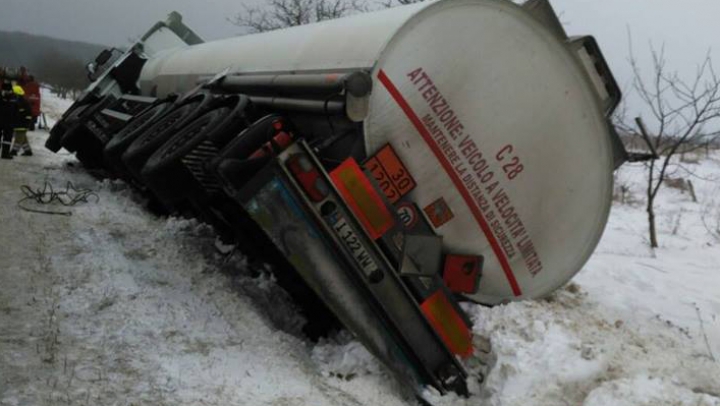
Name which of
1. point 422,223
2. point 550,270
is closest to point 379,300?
point 422,223

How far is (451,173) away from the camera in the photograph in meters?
3.29

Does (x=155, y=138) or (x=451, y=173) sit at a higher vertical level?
(x=155, y=138)

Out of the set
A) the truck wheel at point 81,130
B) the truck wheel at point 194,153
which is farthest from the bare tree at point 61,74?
the truck wheel at point 194,153

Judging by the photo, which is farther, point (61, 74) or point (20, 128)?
point (61, 74)

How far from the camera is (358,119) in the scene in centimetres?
304

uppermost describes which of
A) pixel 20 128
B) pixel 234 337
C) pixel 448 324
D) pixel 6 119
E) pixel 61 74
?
pixel 6 119

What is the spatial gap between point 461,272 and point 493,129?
31.7 inches

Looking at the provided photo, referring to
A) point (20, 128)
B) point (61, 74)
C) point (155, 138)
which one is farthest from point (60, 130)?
point (61, 74)

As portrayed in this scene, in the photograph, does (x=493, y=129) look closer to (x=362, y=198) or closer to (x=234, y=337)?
(x=362, y=198)

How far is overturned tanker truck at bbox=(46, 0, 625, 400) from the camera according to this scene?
3.05 m

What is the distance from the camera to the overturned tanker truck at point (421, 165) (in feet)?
10.00

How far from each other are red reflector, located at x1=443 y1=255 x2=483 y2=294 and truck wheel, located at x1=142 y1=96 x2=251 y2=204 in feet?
4.45

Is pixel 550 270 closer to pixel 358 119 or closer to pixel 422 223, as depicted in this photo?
pixel 422 223

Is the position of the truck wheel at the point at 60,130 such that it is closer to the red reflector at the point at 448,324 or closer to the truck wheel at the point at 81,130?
the truck wheel at the point at 81,130
